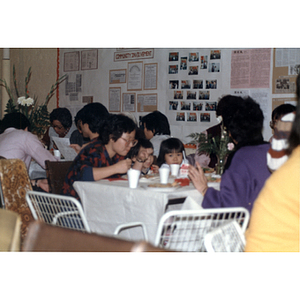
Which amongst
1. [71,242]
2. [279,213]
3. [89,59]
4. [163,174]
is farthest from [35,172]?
[279,213]

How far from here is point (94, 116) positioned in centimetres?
327

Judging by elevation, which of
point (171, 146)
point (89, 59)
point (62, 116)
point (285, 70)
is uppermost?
point (89, 59)

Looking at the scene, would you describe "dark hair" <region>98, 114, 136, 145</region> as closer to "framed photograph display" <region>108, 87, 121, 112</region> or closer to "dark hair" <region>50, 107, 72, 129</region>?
"dark hair" <region>50, 107, 72, 129</region>

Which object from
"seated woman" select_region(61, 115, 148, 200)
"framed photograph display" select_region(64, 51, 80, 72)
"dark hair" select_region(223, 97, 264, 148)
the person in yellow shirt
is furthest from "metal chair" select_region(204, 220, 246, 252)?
"framed photograph display" select_region(64, 51, 80, 72)

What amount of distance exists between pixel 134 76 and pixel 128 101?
0.37m

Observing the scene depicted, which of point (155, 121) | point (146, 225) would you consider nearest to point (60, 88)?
point (155, 121)

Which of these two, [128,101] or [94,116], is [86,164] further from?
[128,101]

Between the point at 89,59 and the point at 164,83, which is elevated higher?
the point at 89,59

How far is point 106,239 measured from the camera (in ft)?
2.51

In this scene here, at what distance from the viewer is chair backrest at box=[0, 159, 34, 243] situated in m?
2.32
